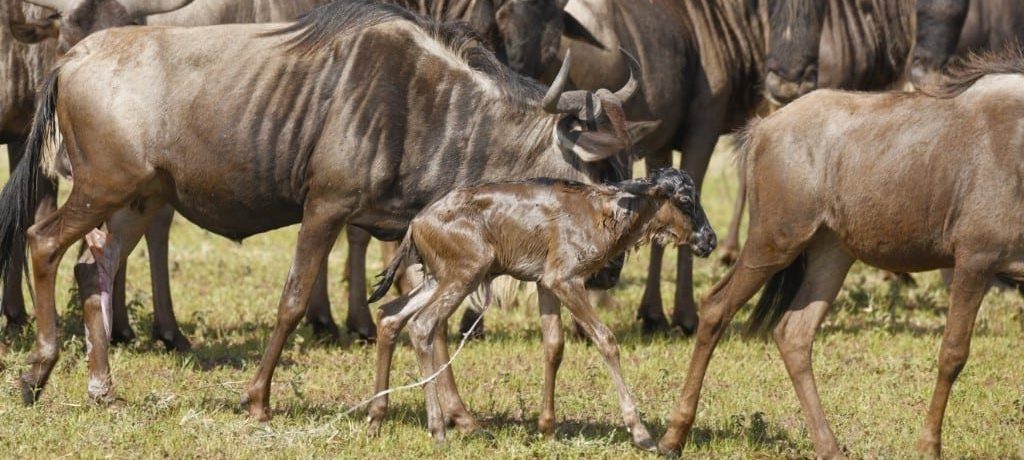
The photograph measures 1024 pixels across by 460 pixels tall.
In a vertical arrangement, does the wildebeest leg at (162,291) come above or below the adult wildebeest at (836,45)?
below

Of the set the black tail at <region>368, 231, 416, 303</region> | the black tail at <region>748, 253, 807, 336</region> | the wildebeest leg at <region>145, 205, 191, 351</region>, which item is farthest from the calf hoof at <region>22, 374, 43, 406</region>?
the black tail at <region>748, 253, 807, 336</region>

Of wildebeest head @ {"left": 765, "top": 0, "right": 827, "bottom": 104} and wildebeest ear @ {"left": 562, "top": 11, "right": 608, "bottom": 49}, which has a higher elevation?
wildebeest ear @ {"left": 562, "top": 11, "right": 608, "bottom": 49}

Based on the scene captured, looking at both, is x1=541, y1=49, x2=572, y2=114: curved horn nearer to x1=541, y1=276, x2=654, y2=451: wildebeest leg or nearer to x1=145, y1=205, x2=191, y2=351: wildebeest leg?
x1=541, y1=276, x2=654, y2=451: wildebeest leg

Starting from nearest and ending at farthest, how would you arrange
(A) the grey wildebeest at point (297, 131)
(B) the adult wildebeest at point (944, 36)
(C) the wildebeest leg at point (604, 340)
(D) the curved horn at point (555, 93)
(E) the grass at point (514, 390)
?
(C) the wildebeest leg at point (604, 340) < (E) the grass at point (514, 390) < (D) the curved horn at point (555, 93) < (A) the grey wildebeest at point (297, 131) < (B) the adult wildebeest at point (944, 36)

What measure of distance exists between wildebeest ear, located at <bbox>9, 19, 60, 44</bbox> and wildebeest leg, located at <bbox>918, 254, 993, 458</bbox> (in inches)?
192

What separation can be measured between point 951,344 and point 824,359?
287 cm

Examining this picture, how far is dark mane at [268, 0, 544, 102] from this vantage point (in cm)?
702

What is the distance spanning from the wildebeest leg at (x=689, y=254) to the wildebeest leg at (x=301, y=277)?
11.6 ft

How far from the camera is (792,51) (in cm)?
987

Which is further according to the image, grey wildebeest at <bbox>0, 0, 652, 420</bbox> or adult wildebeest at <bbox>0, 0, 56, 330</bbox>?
adult wildebeest at <bbox>0, 0, 56, 330</bbox>

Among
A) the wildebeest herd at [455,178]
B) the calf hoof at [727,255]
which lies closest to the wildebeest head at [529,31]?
the wildebeest herd at [455,178]

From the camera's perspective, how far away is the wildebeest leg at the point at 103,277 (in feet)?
23.4

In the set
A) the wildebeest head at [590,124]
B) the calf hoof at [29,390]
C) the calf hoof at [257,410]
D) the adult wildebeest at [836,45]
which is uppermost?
the wildebeest head at [590,124]

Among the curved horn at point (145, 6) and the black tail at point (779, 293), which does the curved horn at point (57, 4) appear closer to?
the curved horn at point (145, 6)
